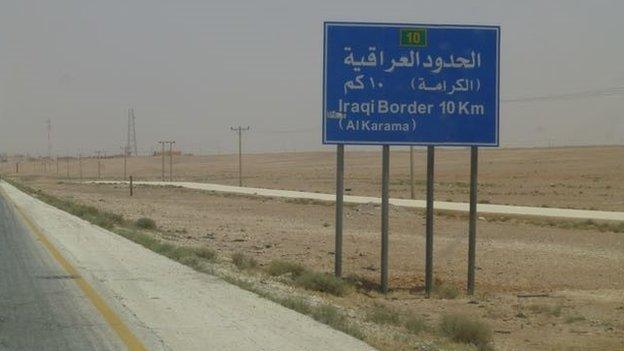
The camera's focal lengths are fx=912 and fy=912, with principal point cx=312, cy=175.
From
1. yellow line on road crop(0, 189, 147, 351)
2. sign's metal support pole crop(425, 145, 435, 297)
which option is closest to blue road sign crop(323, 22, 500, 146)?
sign's metal support pole crop(425, 145, 435, 297)

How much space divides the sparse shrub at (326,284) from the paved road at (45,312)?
4.49 m

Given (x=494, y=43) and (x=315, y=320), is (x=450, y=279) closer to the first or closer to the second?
(x=494, y=43)

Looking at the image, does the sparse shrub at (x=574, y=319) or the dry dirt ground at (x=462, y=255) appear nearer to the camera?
the sparse shrub at (x=574, y=319)

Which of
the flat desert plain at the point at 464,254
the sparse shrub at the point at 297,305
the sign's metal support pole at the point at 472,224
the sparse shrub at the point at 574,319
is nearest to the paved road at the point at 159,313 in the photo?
the sparse shrub at the point at 297,305

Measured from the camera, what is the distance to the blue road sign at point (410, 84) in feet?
60.1

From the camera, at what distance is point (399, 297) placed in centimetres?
1808

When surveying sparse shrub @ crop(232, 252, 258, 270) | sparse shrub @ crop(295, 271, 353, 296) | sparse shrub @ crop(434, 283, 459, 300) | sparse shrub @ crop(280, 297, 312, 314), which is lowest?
sparse shrub @ crop(434, 283, 459, 300)

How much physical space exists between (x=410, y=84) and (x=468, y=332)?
739 centimetres

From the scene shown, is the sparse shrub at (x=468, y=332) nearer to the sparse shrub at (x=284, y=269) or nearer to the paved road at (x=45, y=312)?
the paved road at (x=45, y=312)

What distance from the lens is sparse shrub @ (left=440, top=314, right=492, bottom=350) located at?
481 inches

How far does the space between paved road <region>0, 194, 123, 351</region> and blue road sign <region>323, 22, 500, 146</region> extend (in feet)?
20.5

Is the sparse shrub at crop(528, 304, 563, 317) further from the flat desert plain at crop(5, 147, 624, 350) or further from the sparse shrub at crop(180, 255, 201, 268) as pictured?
the sparse shrub at crop(180, 255, 201, 268)

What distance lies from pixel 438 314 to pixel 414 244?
1483cm

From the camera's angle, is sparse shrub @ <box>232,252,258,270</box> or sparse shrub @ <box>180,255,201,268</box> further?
sparse shrub @ <box>232,252,258,270</box>
